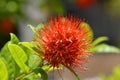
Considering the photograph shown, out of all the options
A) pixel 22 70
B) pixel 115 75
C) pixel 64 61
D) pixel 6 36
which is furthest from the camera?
pixel 6 36

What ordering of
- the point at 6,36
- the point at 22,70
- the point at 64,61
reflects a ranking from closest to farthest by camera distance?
1. the point at 64,61
2. the point at 22,70
3. the point at 6,36

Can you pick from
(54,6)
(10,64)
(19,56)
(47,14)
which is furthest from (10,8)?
(19,56)

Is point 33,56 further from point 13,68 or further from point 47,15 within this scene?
point 47,15

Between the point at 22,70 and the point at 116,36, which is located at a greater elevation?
the point at 116,36

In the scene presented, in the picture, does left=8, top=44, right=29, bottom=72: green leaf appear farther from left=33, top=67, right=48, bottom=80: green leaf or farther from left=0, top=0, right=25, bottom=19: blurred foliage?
left=0, top=0, right=25, bottom=19: blurred foliage

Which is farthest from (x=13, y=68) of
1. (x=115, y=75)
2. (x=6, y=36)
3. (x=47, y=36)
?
(x=6, y=36)

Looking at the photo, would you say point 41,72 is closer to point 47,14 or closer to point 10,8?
point 10,8
